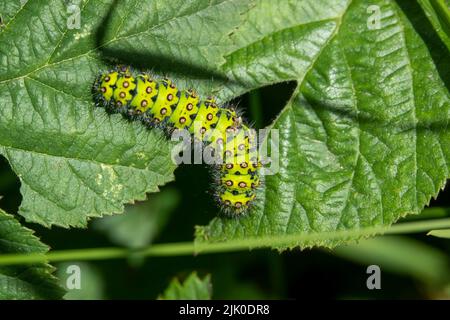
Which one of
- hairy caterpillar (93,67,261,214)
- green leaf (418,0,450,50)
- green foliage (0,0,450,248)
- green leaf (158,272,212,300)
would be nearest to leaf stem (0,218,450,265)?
green foliage (0,0,450,248)

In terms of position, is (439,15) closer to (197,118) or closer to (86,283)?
(197,118)

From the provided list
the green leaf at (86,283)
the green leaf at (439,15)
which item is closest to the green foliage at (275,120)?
the green leaf at (439,15)

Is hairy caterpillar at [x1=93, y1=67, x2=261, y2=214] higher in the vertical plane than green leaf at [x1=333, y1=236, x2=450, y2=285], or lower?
higher

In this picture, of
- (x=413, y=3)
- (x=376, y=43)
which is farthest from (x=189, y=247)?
(x=413, y=3)

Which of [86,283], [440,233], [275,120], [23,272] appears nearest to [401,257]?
[440,233]

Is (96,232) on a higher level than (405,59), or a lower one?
lower

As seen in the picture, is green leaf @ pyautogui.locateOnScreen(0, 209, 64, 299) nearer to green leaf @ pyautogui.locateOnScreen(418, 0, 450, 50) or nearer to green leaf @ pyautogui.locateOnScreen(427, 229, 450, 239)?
green leaf @ pyautogui.locateOnScreen(427, 229, 450, 239)

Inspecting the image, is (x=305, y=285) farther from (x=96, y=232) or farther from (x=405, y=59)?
(x=405, y=59)
